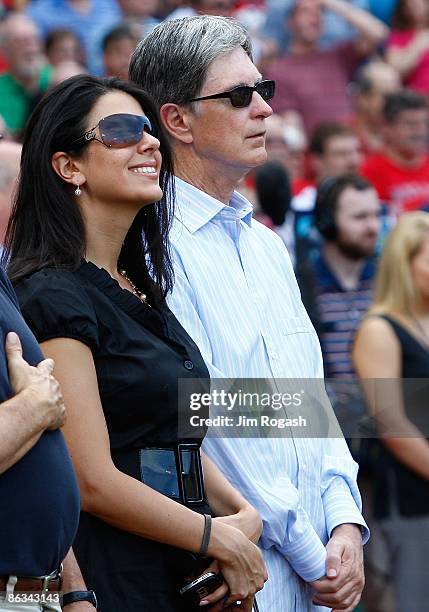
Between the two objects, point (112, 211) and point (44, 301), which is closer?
point (44, 301)

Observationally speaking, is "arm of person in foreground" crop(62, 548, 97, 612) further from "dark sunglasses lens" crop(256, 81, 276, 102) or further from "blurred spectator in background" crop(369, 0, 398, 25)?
"blurred spectator in background" crop(369, 0, 398, 25)

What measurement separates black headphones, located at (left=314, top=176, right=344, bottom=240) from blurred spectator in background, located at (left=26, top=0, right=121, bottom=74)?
131 inches

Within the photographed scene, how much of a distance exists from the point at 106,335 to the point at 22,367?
39cm

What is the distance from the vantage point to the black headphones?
627 centimetres

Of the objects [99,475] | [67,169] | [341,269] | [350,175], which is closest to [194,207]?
[67,169]

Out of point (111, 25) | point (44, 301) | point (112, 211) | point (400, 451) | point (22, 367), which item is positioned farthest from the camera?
point (111, 25)

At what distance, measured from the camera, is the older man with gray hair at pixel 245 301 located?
→ 3.31 m

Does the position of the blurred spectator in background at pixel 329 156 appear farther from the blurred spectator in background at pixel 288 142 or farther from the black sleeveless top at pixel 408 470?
the black sleeveless top at pixel 408 470

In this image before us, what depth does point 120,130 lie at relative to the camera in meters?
3.15

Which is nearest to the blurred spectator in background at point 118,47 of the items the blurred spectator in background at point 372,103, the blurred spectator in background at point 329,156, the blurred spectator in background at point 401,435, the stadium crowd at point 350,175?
the stadium crowd at point 350,175

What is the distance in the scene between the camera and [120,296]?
3.08 meters

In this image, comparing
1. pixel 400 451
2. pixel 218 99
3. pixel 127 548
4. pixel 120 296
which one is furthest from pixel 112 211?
pixel 400 451

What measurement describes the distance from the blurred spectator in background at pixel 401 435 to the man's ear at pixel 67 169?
2.34m

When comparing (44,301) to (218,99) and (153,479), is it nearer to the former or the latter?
(153,479)
